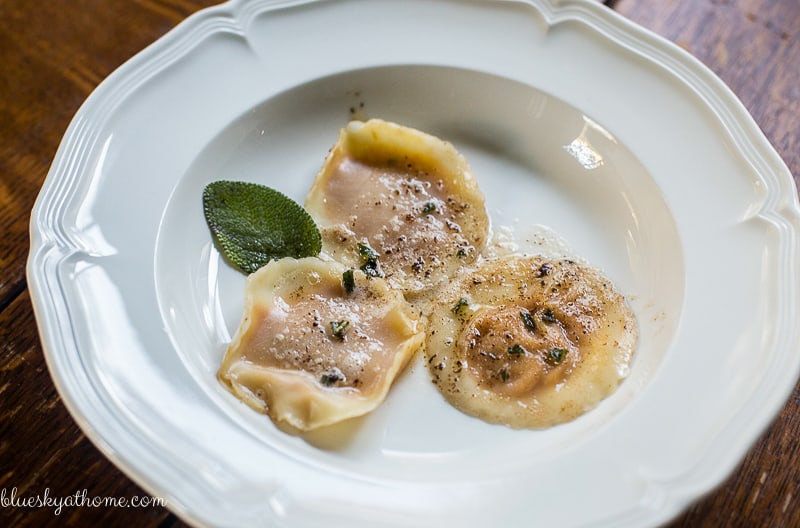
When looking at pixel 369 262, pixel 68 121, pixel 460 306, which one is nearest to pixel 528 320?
pixel 460 306

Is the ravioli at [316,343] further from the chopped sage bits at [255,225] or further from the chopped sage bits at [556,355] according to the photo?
the chopped sage bits at [556,355]

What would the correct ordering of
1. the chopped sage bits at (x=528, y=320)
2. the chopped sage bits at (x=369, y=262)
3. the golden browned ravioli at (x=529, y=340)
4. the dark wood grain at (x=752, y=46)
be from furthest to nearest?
the dark wood grain at (x=752, y=46) < the chopped sage bits at (x=369, y=262) < the chopped sage bits at (x=528, y=320) < the golden browned ravioli at (x=529, y=340)

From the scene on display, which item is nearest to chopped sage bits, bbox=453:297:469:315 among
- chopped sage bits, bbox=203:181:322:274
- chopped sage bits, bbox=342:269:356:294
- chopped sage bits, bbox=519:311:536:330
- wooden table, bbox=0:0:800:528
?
chopped sage bits, bbox=519:311:536:330

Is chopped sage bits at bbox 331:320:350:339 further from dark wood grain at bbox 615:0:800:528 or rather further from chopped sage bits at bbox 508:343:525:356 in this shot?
dark wood grain at bbox 615:0:800:528

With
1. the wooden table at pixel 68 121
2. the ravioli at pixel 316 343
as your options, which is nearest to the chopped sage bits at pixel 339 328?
the ravioli at pixel 316 343

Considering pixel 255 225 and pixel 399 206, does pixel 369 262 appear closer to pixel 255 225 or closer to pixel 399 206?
pixel 399 206

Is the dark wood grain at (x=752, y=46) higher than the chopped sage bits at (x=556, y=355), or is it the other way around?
the dark wood grain at (x=752, y=46)
